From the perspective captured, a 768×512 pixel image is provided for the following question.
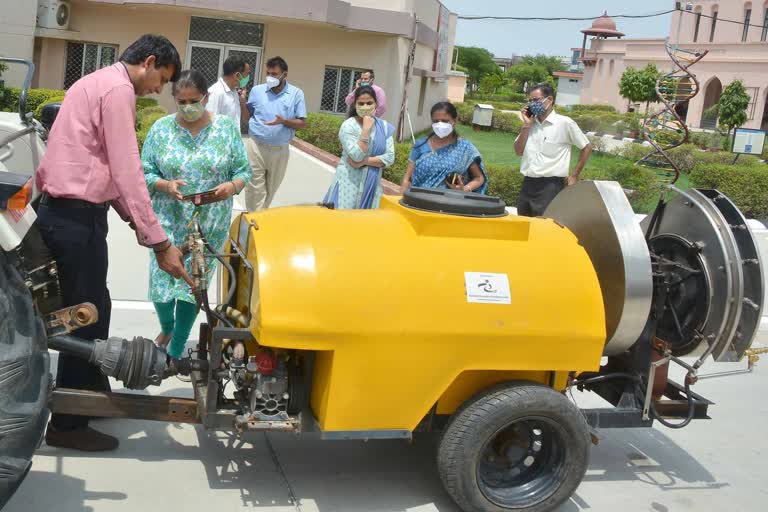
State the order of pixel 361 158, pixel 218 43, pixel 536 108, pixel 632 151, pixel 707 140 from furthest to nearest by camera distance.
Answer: pixel 707 140, pixel 632 151, pixel 218 43, pixel 536 108, pixel 361 158

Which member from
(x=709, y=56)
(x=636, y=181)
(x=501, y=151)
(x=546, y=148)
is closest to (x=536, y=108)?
(x=546, y=148)

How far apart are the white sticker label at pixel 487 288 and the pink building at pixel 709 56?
5094 cm

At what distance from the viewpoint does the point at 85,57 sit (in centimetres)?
2125

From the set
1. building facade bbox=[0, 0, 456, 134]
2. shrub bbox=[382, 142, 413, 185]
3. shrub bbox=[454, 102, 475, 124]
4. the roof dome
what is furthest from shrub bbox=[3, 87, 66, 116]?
the roof dome

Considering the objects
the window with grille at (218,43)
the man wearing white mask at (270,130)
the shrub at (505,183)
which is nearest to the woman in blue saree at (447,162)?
the man wearing white mask at (270,130)

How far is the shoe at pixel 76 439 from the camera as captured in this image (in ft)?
14.1

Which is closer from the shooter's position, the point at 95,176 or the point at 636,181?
the point at 95,176

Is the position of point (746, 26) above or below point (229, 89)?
above

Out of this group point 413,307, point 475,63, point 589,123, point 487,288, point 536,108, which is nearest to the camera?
point 413,307

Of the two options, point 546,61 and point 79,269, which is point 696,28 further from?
point 79,269

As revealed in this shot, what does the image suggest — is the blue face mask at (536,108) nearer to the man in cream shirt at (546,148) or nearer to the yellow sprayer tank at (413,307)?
the man in cream shirt at (546,148)

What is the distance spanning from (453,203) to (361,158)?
298 centimetres

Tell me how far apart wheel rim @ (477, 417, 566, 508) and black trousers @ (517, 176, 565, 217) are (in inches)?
138

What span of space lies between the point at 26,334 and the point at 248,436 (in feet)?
5.05
